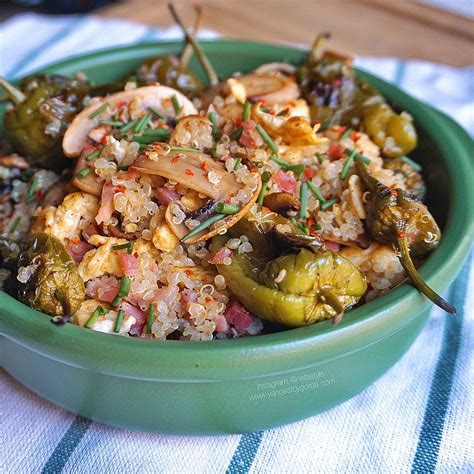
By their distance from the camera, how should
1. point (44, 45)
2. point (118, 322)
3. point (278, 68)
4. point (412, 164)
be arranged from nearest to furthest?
point (118, 322) < point (412, 164) < point (278, 68) < point (44, 45)

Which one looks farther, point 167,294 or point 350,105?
point 350,105

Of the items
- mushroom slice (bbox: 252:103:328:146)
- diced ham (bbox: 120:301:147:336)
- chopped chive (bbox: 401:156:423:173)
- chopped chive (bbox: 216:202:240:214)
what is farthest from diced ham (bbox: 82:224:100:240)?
chopped chive (bbox: 401:156:423:173)

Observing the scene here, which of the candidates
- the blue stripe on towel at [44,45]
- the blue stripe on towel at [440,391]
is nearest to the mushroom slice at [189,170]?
the blue stripe on towel at [440,391]

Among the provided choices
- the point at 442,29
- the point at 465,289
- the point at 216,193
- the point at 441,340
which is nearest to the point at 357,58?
the point at 442,29

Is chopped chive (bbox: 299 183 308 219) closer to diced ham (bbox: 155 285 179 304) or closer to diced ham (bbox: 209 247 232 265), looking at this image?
diced ham (bbox: 209 247 232 265)

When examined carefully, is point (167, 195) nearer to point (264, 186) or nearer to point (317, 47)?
point (264, 186)

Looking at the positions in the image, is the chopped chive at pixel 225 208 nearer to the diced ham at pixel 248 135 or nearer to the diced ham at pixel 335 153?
the diced ham at pixel 248 135

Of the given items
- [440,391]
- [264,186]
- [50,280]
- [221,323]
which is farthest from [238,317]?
[440,391]

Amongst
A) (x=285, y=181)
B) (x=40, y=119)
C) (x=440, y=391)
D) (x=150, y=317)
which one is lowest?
(x=440, y=391)

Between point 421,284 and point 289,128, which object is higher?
point 289,128
